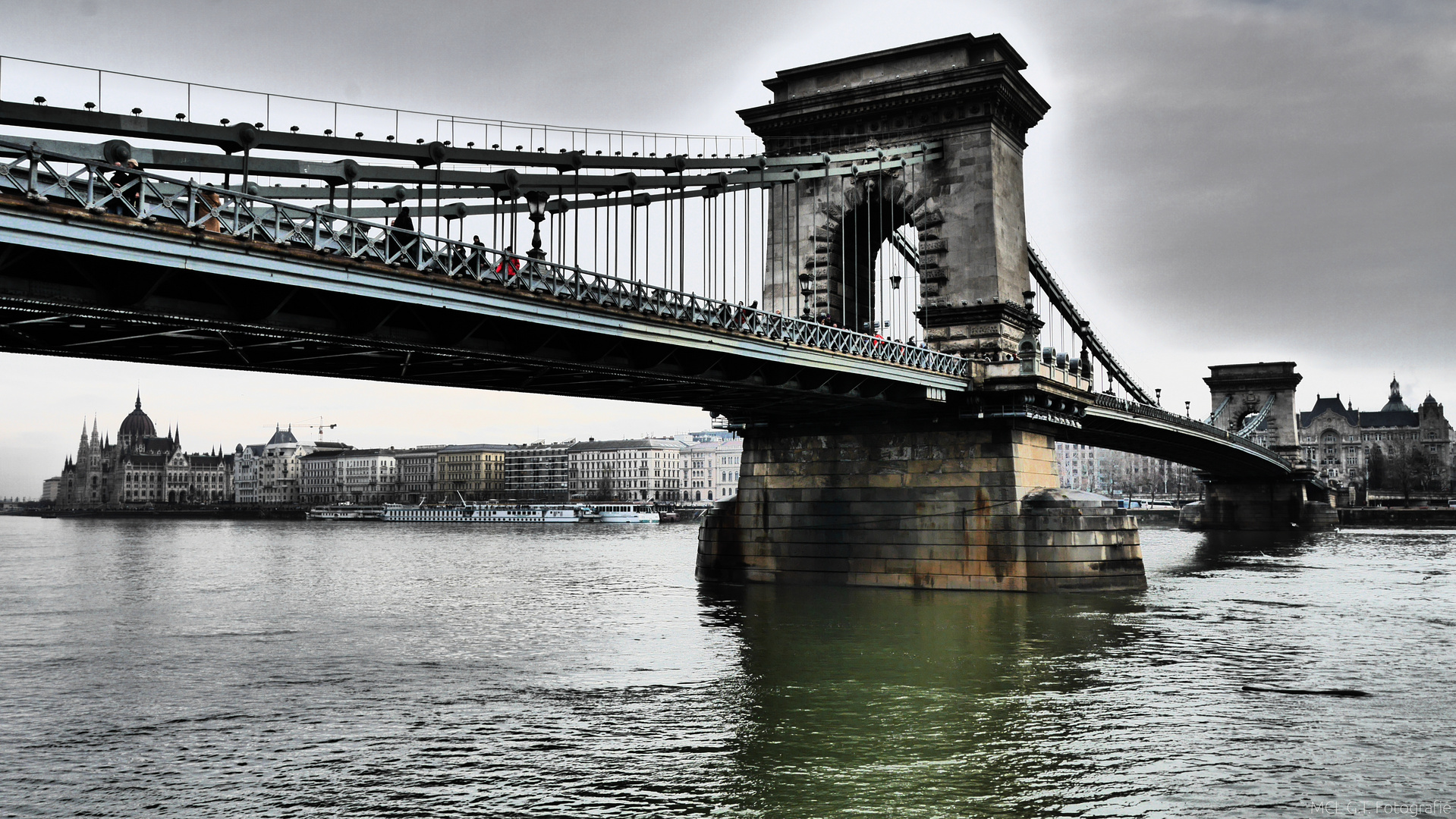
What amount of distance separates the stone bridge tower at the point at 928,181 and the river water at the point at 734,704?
1088 centimetres

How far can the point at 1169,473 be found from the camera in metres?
198

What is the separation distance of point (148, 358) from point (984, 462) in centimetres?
2472

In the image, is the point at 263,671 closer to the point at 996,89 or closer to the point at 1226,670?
the point at 1226,670

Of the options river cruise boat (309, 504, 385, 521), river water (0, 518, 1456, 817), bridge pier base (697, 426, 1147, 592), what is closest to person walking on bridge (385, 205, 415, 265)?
river water (0, 518, 1456, 817)

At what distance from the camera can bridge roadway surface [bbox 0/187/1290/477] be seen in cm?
1853

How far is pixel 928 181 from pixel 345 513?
157m

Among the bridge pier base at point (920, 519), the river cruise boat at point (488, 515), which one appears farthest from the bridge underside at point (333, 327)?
the river cruise boat at point (488, 515)

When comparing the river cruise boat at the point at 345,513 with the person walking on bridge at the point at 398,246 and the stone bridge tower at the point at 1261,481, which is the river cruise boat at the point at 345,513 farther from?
the person walking on bridge at the point at 398,246

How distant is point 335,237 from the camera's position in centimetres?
2106

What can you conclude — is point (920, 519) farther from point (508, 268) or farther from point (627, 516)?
point (627, 516)

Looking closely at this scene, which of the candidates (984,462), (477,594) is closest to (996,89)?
(984,462)

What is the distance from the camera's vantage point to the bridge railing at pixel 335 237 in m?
17.5

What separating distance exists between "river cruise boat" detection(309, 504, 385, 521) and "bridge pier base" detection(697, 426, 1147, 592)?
146m

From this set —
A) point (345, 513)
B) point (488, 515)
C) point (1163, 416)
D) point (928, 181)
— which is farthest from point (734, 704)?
point (345, 513)
